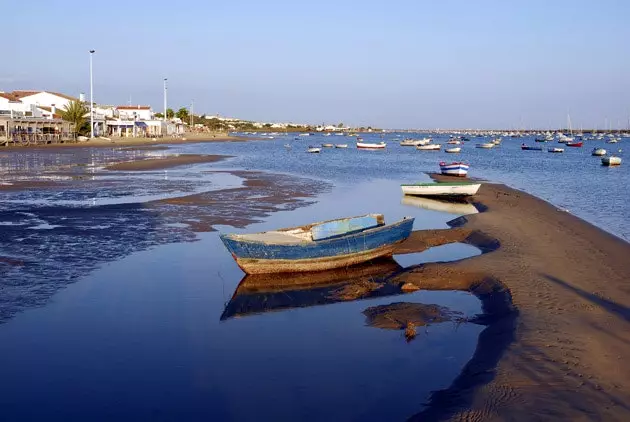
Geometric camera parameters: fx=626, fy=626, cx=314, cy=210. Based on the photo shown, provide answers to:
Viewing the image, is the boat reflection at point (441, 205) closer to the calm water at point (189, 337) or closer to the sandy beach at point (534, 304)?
the sandy beach at point (534, 304)

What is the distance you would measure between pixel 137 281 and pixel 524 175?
45185 millimetres

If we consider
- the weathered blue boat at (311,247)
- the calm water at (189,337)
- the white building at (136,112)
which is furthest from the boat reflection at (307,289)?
the white building at (136,112)

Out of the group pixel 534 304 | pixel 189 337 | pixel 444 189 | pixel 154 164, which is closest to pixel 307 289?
pixel 189 337

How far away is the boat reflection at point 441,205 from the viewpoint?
29.7m

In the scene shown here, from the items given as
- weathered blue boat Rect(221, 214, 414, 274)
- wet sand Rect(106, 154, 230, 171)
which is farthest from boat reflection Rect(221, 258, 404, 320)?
wet sand Rect(106, 154, 230, 171)

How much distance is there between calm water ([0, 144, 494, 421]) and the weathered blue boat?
0.54m

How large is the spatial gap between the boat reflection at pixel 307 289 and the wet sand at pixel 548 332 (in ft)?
3.60

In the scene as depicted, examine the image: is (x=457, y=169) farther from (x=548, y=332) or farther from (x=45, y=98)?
(x=45, y=98)

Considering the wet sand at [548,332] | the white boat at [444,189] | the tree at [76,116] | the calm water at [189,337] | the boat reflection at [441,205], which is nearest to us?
the wet sand at [548,332]

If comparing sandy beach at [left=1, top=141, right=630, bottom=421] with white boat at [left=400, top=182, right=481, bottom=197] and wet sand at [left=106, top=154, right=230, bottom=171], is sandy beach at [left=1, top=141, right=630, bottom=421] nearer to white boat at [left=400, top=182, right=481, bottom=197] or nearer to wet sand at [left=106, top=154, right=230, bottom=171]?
white boat at [left=400, top=182, right=481, bottom=197]

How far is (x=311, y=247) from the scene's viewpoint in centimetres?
1631

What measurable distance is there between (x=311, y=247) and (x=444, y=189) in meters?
19.0

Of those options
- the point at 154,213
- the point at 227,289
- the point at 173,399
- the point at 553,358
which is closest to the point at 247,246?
the point at 227,289

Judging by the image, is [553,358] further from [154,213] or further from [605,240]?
[154,213]
